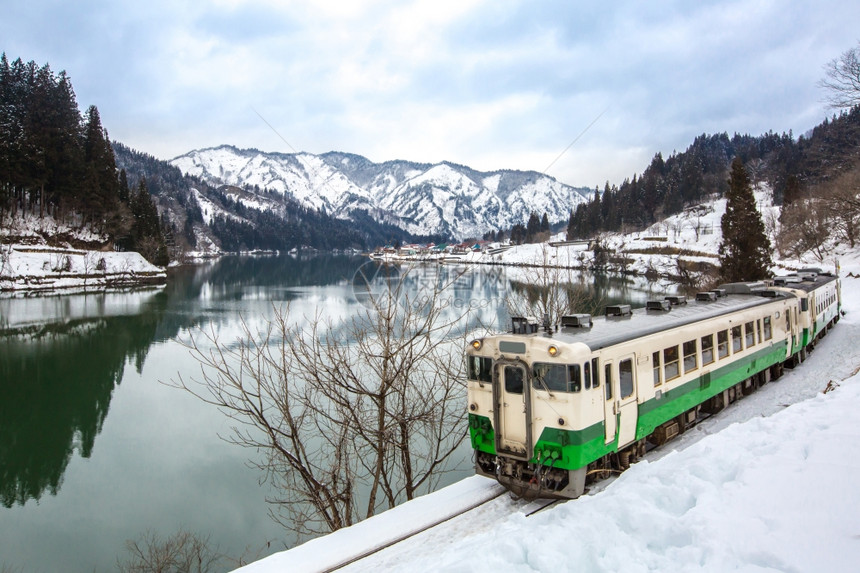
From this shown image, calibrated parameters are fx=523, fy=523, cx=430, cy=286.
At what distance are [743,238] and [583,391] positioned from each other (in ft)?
119

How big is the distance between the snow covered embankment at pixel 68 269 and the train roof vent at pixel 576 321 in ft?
229

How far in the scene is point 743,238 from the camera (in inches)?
1496

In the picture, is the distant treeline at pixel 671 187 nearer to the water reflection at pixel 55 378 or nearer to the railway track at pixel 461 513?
the water reflection at pixel 55 378

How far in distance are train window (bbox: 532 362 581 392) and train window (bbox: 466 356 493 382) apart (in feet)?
2.96

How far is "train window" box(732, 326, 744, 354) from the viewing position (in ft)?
43.3

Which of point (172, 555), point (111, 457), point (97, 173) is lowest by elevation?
point (172, 555)

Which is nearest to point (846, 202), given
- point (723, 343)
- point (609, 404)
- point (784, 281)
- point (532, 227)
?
point (784, 281)

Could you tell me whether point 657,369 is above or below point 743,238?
below

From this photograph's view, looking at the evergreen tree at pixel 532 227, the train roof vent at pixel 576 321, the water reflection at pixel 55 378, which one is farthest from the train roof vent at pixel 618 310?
the evergreen tree at pixel 532 227

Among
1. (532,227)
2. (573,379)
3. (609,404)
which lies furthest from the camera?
(532,227)

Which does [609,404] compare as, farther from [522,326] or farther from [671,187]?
[671,187]

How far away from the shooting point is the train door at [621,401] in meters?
8.96

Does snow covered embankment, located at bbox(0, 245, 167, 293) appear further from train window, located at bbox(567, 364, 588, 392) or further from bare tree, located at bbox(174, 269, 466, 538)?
train window, located at bbox(567, 364, 588, 392)

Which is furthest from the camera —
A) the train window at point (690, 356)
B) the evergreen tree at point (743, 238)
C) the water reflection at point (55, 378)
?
the evergreen tree at point (743, 238)
